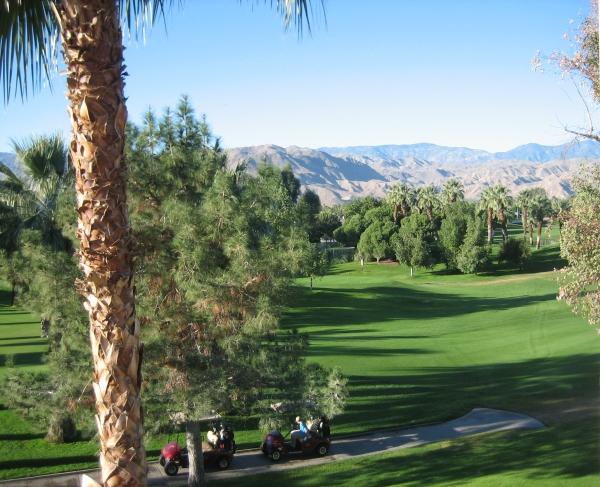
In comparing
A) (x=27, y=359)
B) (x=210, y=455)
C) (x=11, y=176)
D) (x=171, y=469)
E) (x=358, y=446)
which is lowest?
(x=358, y=446)

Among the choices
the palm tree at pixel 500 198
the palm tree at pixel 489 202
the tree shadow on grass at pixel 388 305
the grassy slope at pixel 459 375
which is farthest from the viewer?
the palm tree at pixel 489 202

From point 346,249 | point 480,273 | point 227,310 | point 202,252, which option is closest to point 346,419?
point 227,310

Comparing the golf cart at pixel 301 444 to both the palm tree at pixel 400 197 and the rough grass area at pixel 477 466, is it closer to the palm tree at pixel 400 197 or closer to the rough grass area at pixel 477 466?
the rough grass area at pixel 477 466

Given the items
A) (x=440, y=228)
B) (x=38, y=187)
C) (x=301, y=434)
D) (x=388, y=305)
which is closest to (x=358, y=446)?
(x=301, y=434)

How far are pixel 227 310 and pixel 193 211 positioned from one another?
2243mm

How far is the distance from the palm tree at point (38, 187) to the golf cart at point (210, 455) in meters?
6.22

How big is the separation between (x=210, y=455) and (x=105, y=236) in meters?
12.5

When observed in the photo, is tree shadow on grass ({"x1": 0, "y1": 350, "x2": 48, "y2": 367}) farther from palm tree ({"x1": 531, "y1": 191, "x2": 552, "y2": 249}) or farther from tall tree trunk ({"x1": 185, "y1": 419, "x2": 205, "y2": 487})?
palm tree ({"x1": 531, "y1": 191, "x2": 552, "y2": 249})

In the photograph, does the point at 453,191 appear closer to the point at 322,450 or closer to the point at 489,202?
the point at 489,202

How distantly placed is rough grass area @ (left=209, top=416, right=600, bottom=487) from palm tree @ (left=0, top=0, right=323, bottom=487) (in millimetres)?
11252

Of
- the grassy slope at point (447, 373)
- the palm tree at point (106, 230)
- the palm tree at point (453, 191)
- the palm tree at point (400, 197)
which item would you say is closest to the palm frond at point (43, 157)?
the grassy slope at point (447, 373)

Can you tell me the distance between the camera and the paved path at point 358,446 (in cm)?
1471

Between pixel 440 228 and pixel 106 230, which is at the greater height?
pixel 440 228

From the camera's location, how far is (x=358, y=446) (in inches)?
696
